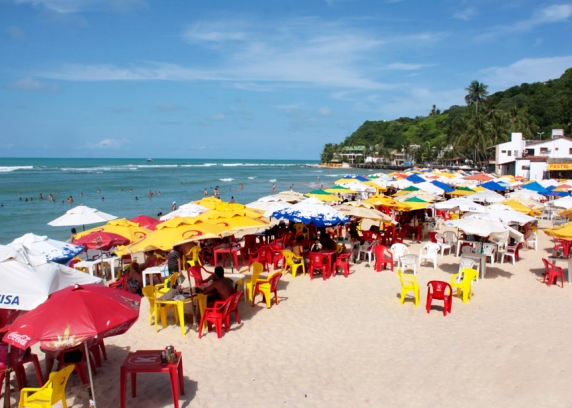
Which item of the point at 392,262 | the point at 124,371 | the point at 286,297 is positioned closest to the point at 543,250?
the point at 392,262

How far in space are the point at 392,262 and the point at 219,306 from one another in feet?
17.8

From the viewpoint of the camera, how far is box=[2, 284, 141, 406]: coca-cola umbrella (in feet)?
13.0

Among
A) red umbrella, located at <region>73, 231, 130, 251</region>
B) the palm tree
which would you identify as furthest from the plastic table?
the palm tree

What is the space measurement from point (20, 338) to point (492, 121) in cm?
6442

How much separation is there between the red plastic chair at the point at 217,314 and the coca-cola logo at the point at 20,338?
10.7ft

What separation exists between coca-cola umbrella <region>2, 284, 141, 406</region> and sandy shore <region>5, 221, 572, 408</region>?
149cm

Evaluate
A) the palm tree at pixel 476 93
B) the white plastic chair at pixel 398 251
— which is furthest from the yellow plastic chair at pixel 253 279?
the palm tree at pixel 476 93

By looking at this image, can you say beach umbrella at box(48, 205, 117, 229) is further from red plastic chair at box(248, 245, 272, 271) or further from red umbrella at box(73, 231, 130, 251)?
red plastic chair at box(248, 245, 272, 271)

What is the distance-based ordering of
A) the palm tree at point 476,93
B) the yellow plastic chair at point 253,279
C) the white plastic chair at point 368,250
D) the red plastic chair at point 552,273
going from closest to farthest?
the yellow plastic chair at point 253,279, the red plastic chair at point 552,273, the white plastic chair at point 368,250, the palm tree at point 476,93

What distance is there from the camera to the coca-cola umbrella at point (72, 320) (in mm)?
3971

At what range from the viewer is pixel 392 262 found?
11.1m

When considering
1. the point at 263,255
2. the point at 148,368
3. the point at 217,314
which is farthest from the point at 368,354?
the point at 263,255

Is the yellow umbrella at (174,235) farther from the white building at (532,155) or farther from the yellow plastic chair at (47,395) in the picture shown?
the white building at (532,155)

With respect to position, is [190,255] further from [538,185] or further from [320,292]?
[538,185]
